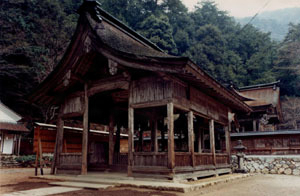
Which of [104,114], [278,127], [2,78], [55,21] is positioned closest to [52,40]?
[55,21]

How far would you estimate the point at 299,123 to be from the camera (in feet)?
113

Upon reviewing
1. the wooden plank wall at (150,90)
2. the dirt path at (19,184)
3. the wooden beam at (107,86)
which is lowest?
the dirt path at (19,184)

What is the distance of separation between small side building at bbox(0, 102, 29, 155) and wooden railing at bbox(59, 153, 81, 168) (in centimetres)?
1421

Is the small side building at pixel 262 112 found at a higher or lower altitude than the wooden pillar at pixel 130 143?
higher

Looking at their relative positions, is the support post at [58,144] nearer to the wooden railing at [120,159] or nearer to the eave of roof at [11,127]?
the wooden railing at [120,159]

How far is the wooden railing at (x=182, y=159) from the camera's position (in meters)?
8.22

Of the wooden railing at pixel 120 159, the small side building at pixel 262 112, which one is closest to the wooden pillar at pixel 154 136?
the wooden railing at pixel 120 159

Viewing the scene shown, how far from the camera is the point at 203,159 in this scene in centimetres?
1050

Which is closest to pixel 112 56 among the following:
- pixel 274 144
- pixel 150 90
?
pixel 150 90

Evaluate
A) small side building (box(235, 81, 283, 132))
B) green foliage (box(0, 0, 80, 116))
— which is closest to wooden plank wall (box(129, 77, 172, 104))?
small side building (box(235, 81, 283, 132))

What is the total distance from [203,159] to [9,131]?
20.1 m

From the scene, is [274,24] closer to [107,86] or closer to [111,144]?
[111,144]

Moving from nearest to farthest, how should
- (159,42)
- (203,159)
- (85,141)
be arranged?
(85,141) → (203,159) → (159,42)

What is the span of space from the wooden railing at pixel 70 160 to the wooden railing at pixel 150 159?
328 centimetres
